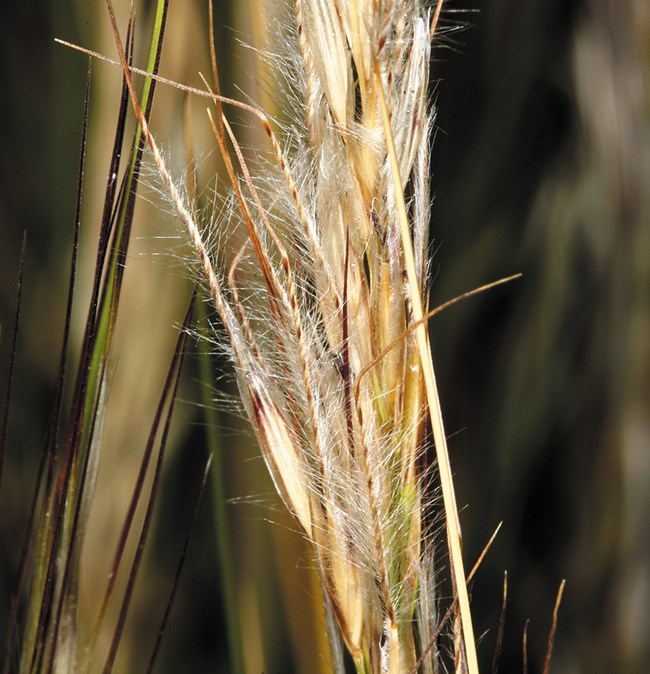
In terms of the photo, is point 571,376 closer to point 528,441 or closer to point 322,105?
point 528,441

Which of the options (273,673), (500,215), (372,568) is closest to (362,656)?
(372,568)

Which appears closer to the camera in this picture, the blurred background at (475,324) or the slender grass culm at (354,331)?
the slender grass culm at (354,331)

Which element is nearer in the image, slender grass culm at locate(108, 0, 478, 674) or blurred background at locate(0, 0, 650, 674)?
slender grass culm at locate(108, 0, 478, 674)

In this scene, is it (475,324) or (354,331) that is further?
(475,324)
